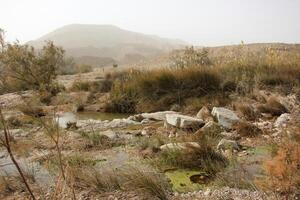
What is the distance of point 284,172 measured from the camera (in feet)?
10.9

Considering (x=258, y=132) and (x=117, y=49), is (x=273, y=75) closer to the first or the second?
(x=258, y=132)

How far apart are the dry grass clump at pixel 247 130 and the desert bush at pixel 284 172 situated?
2.87 m

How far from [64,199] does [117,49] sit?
78.2m

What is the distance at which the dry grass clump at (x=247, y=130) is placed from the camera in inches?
265

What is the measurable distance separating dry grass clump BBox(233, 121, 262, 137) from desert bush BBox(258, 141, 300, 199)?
2872mm

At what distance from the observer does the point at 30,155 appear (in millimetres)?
6293

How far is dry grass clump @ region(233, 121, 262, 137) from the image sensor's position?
22.1ft

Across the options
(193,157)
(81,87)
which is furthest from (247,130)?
(81,87)

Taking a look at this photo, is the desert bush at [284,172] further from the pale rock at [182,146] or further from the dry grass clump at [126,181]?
the pale rock at [182,146]

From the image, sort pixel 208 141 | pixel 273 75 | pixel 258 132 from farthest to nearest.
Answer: pixel 273 75, pixel 258 132, pixel 208 141

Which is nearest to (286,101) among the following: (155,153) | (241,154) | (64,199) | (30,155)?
(241,154)

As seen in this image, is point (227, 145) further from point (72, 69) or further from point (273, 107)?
point (72, 69)

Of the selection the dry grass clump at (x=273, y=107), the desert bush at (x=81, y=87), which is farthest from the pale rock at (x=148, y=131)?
the desert bush at (x=81, y=87)

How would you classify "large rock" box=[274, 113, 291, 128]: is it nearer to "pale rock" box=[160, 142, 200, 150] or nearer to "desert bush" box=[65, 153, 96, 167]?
"pale rock" box=[160, 142, 200, 150]
